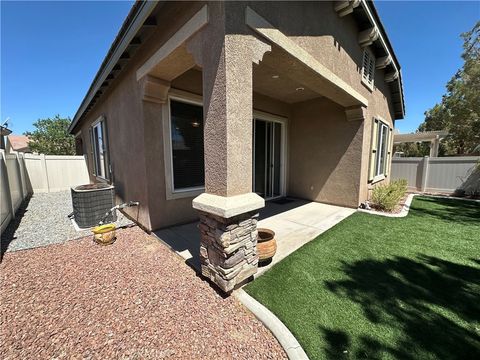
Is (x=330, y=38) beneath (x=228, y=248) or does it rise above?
above

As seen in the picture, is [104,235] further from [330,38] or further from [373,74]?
[373,74]

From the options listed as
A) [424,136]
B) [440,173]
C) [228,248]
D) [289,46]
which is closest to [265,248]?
[228,248]

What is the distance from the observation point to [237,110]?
2.36 metres

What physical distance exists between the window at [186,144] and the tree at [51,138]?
3055 cm

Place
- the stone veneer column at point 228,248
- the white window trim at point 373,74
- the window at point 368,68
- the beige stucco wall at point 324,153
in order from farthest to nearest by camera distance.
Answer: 1. the beige stucco wall at point 324,153
2. the window at point 368,68
3. the white window trim at point 373,74
4. the stone veneer column at point 228,248

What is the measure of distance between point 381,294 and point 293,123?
6005 mm

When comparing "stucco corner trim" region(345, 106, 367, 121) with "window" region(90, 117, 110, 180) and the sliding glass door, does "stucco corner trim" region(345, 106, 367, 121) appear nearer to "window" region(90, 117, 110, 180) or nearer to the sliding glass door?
the sliding glass door

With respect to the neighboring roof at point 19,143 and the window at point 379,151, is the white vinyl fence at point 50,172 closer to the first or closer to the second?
the window at point 379,151

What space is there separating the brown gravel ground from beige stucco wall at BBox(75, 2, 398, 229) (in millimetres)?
1599

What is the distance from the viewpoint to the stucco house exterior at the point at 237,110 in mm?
2410

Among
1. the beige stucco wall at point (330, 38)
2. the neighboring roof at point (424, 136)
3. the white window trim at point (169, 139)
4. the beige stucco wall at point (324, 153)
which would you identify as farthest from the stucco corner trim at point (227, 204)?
the neighboring roof at point (424, 136)

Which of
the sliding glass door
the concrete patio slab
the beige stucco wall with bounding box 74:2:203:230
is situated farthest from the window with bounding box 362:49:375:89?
the beige stucco wall with bounding box 74:2:203:230

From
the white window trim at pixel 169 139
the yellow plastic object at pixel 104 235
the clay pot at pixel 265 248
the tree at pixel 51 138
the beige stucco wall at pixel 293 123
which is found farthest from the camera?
the tree at pixel 51 138

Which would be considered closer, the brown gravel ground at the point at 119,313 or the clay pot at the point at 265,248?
the brown gravel ground at the point at 119,313
